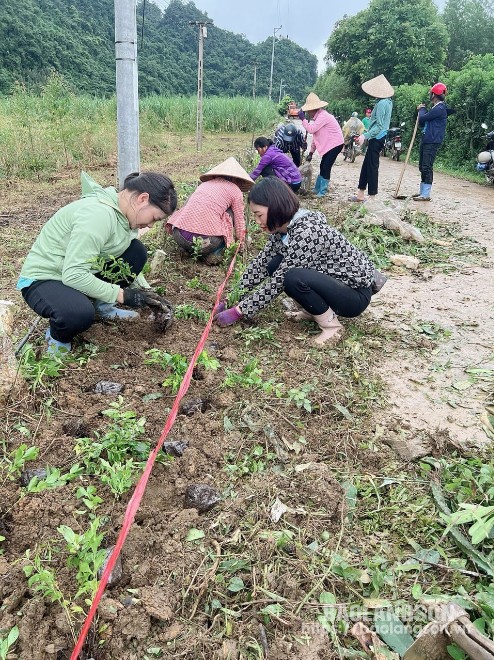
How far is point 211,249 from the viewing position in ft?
13.9

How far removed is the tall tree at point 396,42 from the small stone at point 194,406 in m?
24.7

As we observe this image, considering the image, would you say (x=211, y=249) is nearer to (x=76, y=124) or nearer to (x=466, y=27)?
(x=76, y=124)

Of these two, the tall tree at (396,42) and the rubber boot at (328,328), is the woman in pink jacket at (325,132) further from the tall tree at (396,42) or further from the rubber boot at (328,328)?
the tall tree at (396,42)

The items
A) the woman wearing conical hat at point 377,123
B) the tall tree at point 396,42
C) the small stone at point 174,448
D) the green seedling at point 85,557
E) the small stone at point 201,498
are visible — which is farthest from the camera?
the tall tree at point 396,42

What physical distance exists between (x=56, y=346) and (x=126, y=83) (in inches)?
88.6

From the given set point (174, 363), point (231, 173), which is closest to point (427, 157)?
point (231, 173)

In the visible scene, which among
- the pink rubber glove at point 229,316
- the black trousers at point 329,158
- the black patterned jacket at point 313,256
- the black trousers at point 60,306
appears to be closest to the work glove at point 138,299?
the black trousers at point 60,306

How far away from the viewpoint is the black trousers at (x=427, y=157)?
675 cm

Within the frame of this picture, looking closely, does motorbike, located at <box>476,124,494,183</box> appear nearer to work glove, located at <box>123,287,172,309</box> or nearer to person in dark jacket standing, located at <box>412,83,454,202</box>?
person in dark jacket standing, located at <box>412,83,454,202</box>

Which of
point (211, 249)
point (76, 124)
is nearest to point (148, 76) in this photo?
point (76, 124)

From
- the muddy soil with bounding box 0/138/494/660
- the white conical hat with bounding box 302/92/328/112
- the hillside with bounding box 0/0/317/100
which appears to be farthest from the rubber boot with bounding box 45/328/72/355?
the hillside with bounding box 0/0/317/100

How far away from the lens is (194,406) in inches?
92.3

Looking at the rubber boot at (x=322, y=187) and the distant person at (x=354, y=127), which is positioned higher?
the distant person at (x=354, y=127)

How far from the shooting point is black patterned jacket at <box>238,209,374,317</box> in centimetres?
285
